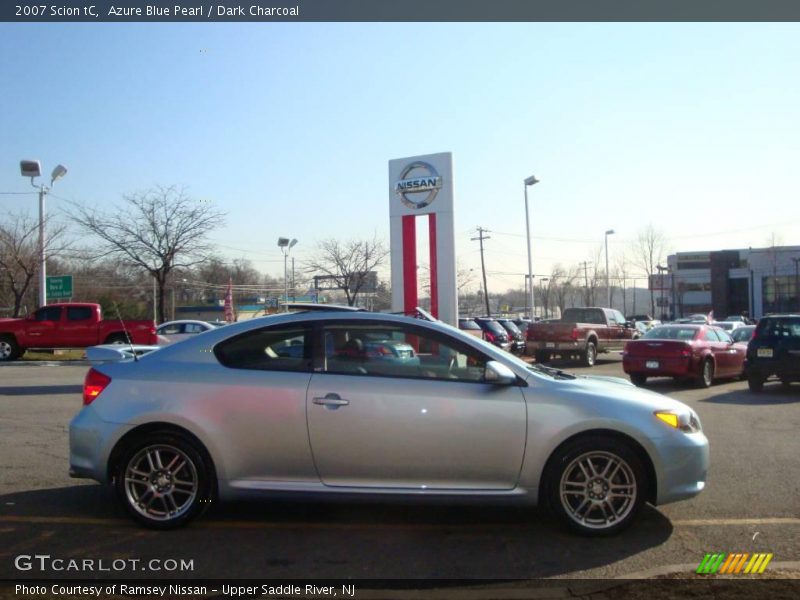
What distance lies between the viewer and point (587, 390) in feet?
17.4

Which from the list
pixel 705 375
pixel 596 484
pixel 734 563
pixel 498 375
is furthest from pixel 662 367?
pixel 498 375

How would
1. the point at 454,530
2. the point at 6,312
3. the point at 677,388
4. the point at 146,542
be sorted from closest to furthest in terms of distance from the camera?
the point at 146,542 < the point at 454,530 < the point at 677,388 < the point at 6,312

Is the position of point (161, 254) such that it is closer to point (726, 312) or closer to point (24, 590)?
point (24, 590)

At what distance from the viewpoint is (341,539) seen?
5164 mm

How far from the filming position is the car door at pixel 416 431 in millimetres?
5148

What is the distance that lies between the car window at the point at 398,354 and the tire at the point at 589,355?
59.6ft

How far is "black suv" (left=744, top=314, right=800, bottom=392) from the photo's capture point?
14.5 metres

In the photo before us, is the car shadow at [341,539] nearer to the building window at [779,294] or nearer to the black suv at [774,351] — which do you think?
the black suv at [774,351]

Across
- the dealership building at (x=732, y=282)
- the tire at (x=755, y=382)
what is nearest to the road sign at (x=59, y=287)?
the tire at (x=755, y=382)

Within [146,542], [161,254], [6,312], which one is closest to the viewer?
[146,542]

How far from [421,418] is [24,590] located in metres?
2.65

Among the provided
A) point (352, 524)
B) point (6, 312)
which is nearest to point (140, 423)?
point (352, 524)

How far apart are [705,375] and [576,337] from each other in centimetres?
640

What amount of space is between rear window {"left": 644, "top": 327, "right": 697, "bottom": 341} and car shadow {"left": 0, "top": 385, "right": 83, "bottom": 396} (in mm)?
12649
